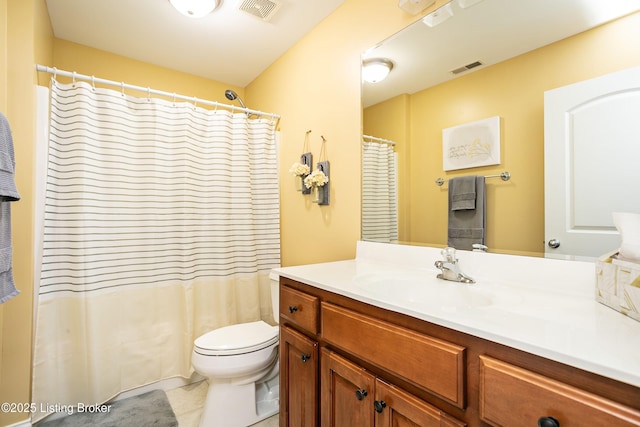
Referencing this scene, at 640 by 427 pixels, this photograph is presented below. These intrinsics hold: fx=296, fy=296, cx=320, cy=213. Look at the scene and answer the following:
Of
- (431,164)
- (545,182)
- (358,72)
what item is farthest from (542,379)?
(358,72)

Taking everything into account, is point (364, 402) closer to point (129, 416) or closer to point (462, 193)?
point (462, 193)

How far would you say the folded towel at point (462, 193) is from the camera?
4.14ft

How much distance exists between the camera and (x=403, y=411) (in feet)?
2.68

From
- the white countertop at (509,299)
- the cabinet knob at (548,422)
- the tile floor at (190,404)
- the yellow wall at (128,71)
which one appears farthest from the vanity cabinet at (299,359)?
the yellow wall at (128,71)

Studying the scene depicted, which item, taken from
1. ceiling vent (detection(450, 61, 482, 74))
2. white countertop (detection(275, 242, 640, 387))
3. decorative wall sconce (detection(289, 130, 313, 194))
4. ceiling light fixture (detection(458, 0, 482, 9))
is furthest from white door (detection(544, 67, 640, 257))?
decorative wall sconce (detection(289, 130, 313, 194))

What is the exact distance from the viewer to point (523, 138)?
3.64ft

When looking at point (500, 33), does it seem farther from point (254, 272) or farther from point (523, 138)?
point (254, 272)

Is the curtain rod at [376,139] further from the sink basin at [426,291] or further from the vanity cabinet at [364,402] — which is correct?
the vanity cabinet at [364,402]

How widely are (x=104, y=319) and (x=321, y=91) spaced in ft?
6.42

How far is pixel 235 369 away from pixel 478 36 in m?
1.93

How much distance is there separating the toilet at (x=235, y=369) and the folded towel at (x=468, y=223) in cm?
87

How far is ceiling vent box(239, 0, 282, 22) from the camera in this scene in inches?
69.2

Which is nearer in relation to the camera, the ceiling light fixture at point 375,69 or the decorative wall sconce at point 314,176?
the ceiling light fixture at point 375,69

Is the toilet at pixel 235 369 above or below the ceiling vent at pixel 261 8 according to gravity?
below
